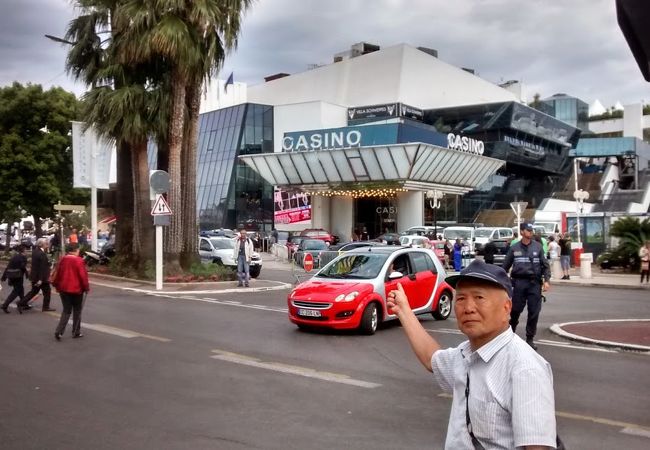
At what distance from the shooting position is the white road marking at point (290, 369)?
8.16m

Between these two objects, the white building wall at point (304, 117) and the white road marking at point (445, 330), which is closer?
the white road marking at point (445, 330)

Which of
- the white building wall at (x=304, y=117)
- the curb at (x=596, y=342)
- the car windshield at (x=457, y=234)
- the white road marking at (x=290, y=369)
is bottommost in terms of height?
the curb at (x=596, y=342)

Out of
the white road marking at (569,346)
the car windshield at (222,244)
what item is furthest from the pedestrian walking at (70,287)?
the car windshield at (222,244)

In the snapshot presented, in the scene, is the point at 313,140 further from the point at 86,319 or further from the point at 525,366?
the point at 525,366

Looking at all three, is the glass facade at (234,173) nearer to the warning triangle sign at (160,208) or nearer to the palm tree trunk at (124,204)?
the palm tree trunk at (124,204)

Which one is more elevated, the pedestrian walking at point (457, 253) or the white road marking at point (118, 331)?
the pedestrian walking at point (457, 253)

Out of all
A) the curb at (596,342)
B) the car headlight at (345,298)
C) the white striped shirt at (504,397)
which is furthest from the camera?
the car headlight at (345,298)

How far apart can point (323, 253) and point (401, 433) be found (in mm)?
23536

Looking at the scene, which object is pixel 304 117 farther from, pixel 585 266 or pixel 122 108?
pixel 122 108

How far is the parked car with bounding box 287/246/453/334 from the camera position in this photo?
11750 millimetres

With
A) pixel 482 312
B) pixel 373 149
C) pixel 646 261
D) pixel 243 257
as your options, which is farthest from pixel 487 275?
pixel 373 149

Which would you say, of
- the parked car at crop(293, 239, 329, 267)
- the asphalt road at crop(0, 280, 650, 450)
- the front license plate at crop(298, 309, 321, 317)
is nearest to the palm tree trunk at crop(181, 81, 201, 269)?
the parked car at crop(293, 239, 329, 267)

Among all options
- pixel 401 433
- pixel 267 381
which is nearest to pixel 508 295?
pixel 401 433

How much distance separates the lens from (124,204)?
25.6 meters
